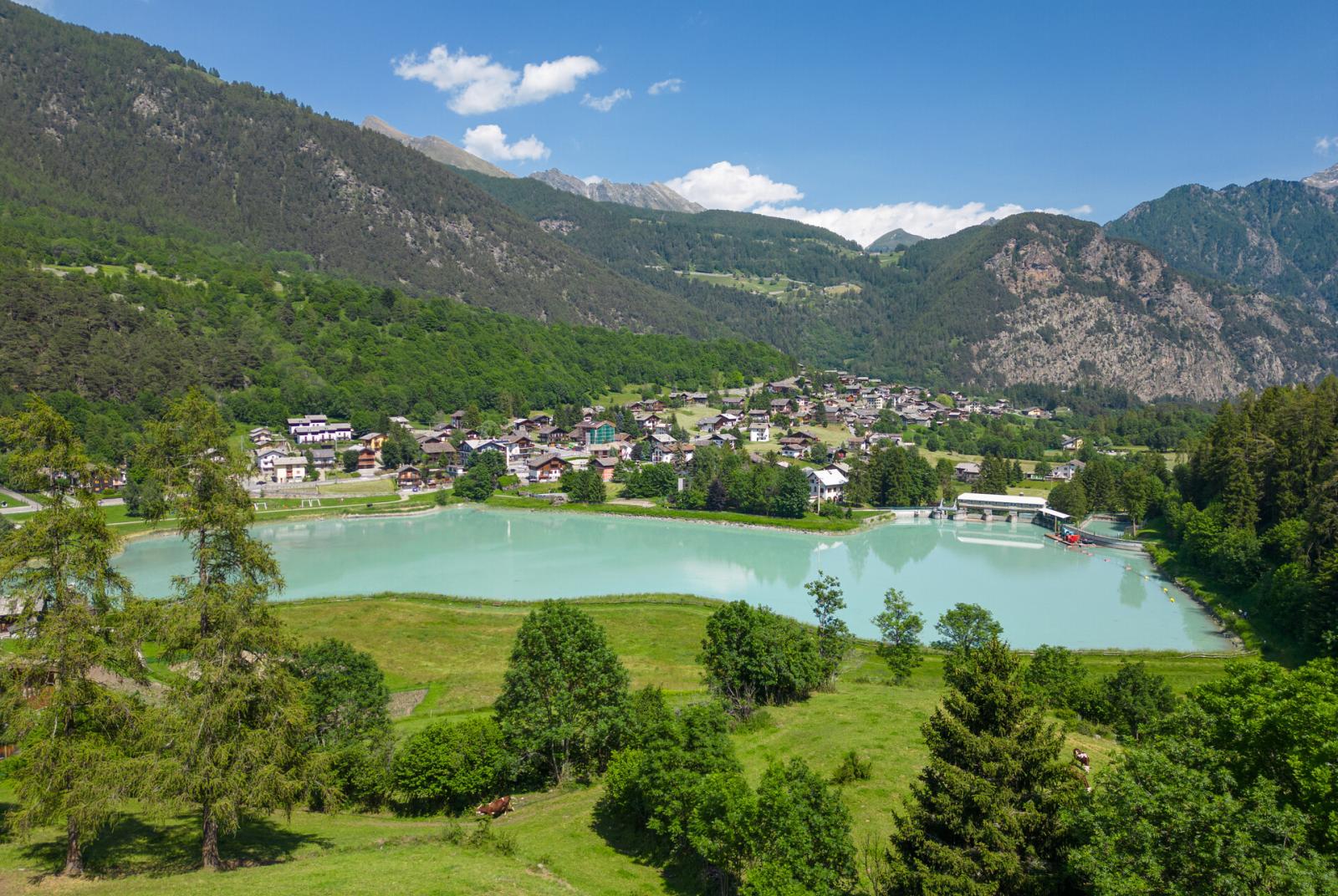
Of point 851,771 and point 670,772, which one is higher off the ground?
point 670,772

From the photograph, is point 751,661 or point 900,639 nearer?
point 751,661

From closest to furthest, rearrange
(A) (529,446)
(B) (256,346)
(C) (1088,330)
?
(A) (529,446) < (B) (256,346) < (C) (1088,330)

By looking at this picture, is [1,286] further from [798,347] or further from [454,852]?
[798,347]

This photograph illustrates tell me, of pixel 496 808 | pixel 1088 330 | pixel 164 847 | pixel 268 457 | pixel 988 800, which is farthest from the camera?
pixel 1088 330

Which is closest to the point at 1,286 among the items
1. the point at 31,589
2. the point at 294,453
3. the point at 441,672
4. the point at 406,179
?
the point at 294,453

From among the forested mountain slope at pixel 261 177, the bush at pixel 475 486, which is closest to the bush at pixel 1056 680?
the bush at pixel 475 486

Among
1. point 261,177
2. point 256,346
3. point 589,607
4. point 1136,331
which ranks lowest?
point 589,607

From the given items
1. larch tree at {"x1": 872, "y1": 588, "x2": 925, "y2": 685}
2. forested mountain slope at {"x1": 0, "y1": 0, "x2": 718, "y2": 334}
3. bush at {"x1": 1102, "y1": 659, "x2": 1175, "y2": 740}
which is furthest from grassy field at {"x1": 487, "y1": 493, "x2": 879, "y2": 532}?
forested mountain slope at {"x1": 0, "y1": 0, "x2": 718, "y2": 334}

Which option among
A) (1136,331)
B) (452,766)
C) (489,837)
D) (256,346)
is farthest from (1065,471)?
(1136,331)

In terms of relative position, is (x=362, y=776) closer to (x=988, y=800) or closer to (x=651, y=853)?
(x=651, y=853)
